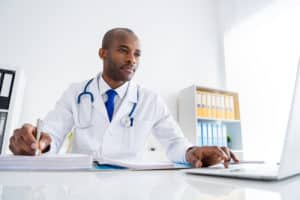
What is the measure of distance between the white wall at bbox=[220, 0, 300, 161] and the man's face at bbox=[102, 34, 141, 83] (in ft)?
4.83

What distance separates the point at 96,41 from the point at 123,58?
868 millimetres

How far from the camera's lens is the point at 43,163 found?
2.04 ft

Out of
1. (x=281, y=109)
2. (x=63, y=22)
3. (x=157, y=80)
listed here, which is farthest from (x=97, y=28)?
(x=281, y=109)

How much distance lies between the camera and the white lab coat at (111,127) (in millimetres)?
1196

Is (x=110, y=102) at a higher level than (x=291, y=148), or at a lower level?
higher

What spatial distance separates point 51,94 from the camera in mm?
1963

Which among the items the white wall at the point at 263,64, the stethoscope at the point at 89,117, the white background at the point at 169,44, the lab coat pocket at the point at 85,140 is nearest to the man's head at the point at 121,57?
the stethoscope at the point at 89,117

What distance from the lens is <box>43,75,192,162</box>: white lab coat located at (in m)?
1.20

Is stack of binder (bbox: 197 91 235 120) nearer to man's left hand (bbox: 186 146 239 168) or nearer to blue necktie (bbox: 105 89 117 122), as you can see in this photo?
blue necktie (bbox: 105 89 117 122)

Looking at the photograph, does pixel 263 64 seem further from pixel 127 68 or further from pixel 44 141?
pixel 44 141

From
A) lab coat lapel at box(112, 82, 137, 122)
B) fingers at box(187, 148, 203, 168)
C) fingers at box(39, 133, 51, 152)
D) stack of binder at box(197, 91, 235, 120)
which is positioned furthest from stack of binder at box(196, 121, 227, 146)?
fingers at box(39, 133, 51, 152)

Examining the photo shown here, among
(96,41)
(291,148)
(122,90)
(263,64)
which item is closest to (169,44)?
(96,41)

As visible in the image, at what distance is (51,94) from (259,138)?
1999mm

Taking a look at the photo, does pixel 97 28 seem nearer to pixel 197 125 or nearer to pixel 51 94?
pixel 51 94
